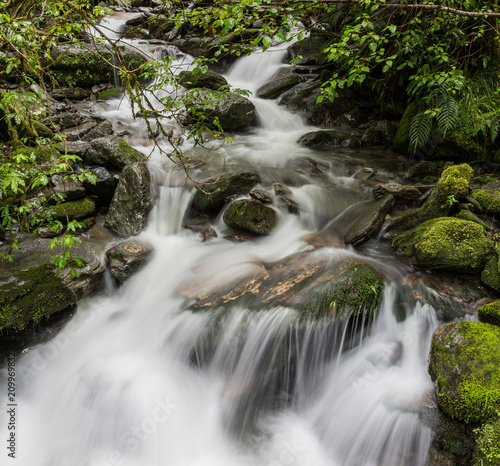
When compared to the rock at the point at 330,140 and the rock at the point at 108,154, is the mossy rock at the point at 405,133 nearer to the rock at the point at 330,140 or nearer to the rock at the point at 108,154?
the rock at the point at 330,140

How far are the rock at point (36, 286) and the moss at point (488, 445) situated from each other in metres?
3.85

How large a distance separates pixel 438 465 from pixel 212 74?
9.45 m

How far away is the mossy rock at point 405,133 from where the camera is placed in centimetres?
668

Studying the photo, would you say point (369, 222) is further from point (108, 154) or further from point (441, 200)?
point (108, 154)

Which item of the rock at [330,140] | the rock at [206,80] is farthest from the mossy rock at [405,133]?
the rock at [206,80]

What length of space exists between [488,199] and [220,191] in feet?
12.3

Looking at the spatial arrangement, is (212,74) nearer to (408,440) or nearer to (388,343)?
(388,343)

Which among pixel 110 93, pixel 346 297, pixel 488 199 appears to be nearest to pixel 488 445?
pixel 346 297

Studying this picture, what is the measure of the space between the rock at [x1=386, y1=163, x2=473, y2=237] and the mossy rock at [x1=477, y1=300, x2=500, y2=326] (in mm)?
1697

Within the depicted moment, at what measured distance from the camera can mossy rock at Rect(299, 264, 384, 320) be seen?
334 cm

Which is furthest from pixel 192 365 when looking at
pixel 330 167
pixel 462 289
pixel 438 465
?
pixel 330 167

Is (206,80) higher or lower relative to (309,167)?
higher

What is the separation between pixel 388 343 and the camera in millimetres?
3355

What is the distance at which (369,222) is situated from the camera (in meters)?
4.57
